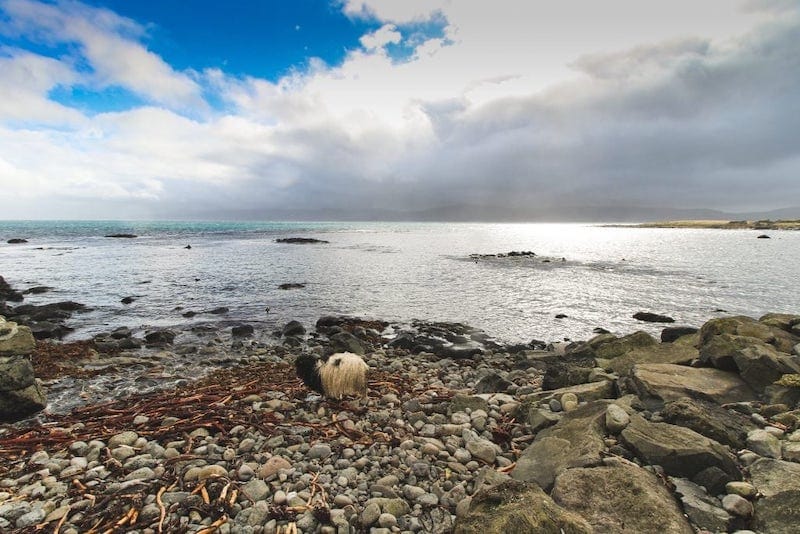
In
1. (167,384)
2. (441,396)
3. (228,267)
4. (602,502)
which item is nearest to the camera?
(602,502)

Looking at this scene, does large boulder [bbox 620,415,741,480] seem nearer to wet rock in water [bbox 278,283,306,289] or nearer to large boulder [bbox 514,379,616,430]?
large boulder [bbox 514,379,616,430]

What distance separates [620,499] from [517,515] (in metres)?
1.49

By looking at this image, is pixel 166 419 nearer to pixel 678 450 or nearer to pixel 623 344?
pixel 678 450

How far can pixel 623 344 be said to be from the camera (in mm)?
12312

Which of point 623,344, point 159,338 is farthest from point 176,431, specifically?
point 623,344

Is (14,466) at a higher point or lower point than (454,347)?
higher

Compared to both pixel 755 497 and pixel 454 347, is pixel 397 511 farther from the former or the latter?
pixel 454 347

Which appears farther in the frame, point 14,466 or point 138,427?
point 138,427

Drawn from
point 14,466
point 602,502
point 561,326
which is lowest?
point 561,326

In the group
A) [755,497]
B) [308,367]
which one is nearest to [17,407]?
[308,367]

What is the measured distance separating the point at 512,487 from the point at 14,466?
7313 mm

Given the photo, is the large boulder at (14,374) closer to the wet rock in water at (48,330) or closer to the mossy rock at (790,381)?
the wet rock in water at (48,330)

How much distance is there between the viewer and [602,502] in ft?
13.1

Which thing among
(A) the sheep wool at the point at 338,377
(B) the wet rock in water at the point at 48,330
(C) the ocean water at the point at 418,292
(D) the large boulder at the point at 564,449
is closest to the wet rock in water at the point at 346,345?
(A) the sheep wool at the point at 338,377
